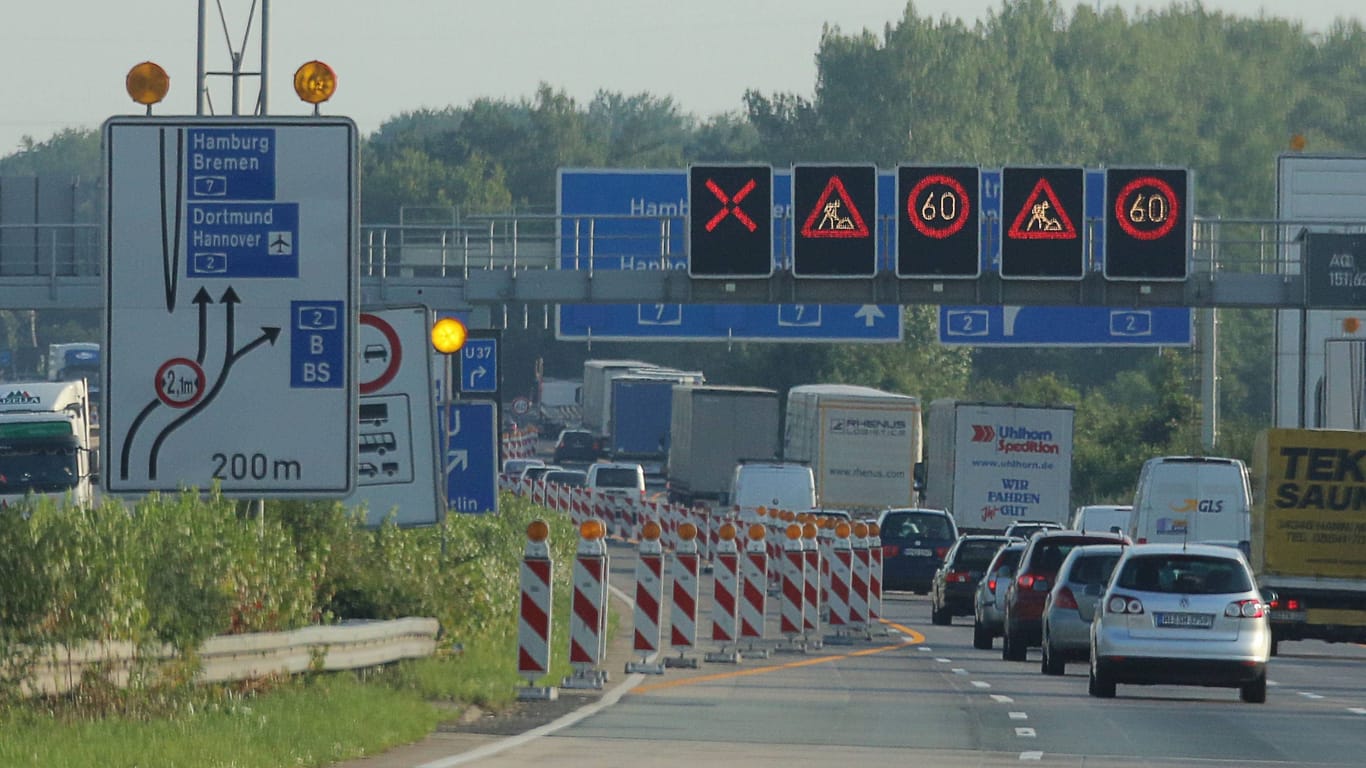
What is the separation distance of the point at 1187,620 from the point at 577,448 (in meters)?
82.9

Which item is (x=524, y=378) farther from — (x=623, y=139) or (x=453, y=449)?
(x=453, y=449)

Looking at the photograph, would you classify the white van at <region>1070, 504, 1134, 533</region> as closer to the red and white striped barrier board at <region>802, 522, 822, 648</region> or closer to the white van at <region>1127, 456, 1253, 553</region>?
the white van at <region>1127, 456, 1253, 553</region>

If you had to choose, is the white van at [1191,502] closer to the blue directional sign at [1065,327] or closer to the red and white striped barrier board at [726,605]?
the blue directional sign at [1065,327]

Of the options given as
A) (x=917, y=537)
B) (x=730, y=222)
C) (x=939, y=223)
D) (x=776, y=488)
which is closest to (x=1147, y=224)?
(x=939, y=223)

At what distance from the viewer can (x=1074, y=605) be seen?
26.0 m

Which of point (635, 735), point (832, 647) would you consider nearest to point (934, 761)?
point (635, 735)

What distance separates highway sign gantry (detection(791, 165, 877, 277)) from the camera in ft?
127

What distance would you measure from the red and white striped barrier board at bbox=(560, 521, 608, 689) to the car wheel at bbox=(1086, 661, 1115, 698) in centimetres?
480

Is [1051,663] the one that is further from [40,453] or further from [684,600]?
[40,453]

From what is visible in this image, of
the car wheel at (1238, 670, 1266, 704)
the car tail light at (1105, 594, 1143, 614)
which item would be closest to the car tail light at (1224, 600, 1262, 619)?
the car wheel at (1238, 670, 1266, 704)

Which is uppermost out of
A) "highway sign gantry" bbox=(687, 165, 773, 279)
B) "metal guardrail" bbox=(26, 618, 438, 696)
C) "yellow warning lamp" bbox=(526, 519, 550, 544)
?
"highway sign gantry" bbox=(687, 165, 773, 279)

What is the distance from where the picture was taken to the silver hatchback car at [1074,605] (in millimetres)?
25922

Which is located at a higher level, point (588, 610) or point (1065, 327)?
point (1065, 327)

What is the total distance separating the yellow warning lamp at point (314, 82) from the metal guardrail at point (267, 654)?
11.3ft
